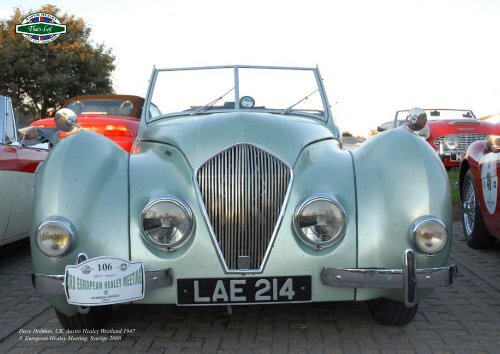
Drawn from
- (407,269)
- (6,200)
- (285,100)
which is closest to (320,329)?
(407,269)

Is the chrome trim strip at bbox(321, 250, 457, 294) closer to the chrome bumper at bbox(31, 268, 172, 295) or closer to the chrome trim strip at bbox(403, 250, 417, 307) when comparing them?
the chrome trim strip at bbox(403, 250, 417, 307)

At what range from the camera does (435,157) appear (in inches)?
130

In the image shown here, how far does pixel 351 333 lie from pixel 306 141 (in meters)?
1.22

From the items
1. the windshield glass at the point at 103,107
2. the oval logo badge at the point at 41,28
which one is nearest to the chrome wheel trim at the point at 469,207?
the windshield glass at the point at 103,107

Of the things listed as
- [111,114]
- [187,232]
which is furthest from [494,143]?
[111,114]

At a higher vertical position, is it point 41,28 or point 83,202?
point 41,28

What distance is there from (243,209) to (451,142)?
371 inches

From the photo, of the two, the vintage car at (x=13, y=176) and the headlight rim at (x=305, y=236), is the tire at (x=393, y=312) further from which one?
the vintage car at (x=13, y=176)

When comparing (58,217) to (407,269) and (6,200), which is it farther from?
(6,200)

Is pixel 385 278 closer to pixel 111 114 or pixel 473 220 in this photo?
pixel 473 220

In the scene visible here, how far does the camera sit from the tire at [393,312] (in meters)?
3.28

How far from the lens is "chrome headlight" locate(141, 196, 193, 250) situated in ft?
9.71

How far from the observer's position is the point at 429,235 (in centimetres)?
298

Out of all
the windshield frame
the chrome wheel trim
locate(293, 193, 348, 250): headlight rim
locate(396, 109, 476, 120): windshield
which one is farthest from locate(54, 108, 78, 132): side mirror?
locate(396, 109, 476, 120): windshield
